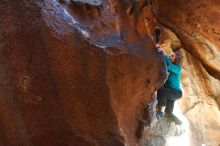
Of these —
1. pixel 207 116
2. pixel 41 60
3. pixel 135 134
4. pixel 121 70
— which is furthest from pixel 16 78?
pixel 207 116

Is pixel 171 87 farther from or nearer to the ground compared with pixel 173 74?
nearer to the ground

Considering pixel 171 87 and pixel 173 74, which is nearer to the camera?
pixel 173 74

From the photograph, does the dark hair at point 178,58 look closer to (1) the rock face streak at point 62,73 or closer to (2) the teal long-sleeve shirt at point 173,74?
(2) the teal long-sleeve shirt at point 173,74

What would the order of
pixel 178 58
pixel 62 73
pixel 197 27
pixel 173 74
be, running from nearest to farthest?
→ pixel 62 73
pixel 197 27
pixel 173 74
pixel 178 58

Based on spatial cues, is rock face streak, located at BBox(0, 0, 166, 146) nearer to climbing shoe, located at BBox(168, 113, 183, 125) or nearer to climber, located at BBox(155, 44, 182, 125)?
climber, located at BBox(155, 44, 182, 125)

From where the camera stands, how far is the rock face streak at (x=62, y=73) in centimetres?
233

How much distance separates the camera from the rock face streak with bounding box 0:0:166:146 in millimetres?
2334

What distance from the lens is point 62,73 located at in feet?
7.75

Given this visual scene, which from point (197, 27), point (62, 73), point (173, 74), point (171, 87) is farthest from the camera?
point (171, 87)

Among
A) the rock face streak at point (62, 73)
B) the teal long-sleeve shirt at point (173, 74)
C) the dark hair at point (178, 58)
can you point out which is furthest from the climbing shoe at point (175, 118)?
the rock face streak at point (62, 73)

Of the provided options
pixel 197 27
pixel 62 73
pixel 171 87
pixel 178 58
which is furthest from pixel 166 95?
pixel 62 73

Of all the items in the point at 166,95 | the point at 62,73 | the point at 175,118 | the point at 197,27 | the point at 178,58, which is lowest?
the point at 175,118

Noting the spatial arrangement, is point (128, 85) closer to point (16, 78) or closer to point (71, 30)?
point (71, 30)

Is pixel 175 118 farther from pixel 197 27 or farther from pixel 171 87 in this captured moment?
pixel 197 27
